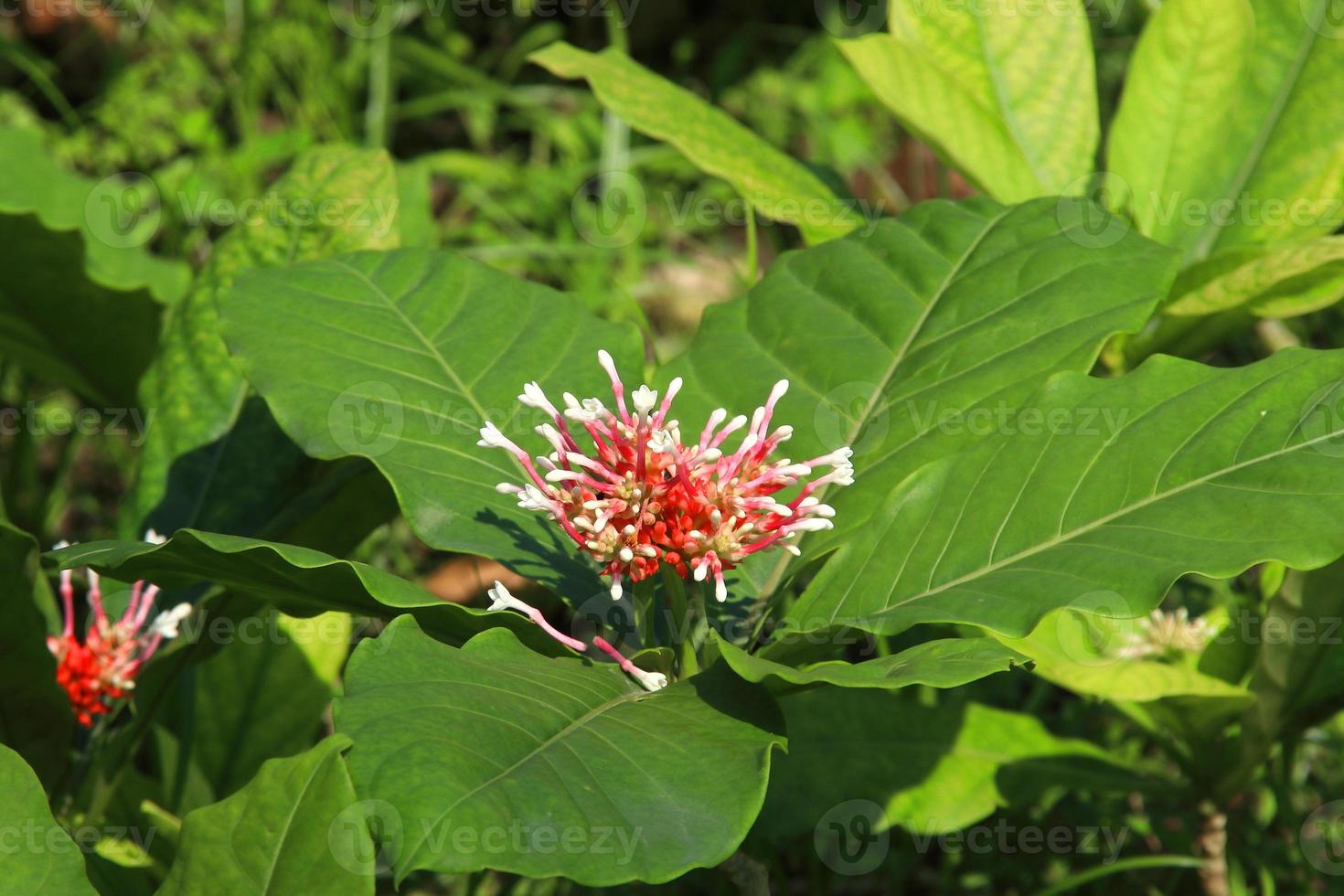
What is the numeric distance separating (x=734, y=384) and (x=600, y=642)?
1.44ft

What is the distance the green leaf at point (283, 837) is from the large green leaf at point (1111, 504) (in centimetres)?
46

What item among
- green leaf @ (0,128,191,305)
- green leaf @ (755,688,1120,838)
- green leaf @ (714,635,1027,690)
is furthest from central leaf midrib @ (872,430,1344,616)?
green leaf @ (0,128,191,305)

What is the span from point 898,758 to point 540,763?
1.04 meters

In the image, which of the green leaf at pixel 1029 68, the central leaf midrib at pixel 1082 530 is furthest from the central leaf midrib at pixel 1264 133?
the central leaf midrib at pixel 1082 530

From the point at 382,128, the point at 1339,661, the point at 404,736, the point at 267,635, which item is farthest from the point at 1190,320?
the point at 382,128

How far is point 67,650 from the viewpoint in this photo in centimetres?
164

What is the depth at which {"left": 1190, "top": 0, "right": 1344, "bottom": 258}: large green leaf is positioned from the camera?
1.84m

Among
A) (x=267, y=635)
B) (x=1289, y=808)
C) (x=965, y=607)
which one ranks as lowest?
(x=267, y=635)

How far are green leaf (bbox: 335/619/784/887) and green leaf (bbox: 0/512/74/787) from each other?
0.66m

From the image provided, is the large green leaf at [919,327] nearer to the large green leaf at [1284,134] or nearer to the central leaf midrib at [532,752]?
the central leaf midrib at [532,752]

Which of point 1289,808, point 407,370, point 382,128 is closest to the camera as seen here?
point 407,370

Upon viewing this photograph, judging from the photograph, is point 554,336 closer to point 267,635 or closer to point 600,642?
point 600,642

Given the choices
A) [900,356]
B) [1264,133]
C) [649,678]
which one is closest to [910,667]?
[649,678]

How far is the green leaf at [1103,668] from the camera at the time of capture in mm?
1532
